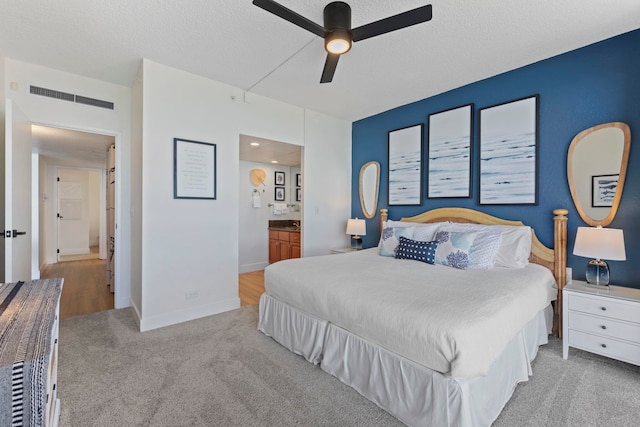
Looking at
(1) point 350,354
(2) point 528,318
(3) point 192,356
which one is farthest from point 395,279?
(3) point 192,356

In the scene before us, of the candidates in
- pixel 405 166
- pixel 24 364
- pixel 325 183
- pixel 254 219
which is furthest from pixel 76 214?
pixel 24 364

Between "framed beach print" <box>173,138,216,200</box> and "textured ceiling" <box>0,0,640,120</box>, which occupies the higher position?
"textured ceiling" <box>0,0,640,120</box>

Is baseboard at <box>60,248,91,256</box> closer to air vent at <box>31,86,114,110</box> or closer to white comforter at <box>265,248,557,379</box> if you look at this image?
air vent at <box>31,86,114,110</box>

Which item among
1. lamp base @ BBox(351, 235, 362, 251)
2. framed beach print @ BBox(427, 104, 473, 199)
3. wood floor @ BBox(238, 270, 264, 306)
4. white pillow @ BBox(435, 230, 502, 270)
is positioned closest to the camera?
white pillow @ BBox(435, 230, 502, 270)

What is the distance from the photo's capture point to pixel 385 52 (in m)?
2.69

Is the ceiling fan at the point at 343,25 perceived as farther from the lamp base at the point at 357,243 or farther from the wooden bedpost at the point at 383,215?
the lamp base at the point at 357,243

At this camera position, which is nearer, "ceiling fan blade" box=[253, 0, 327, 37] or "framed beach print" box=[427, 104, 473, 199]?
"ceiling fan blade" box=[253, 0, 327, 37]

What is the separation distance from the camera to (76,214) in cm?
742

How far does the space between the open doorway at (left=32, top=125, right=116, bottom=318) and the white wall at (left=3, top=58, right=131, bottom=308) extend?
457 millimetres

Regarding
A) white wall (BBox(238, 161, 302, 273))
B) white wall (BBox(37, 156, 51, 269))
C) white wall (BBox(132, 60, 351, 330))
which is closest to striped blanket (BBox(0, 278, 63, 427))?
white wall (BBox(132, 60, 351, 330))

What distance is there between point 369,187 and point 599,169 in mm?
2684

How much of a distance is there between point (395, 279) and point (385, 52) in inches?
→ 81.9

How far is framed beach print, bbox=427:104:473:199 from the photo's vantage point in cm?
340

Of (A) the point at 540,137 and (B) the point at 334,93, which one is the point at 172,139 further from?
(A) the point at 540,137
